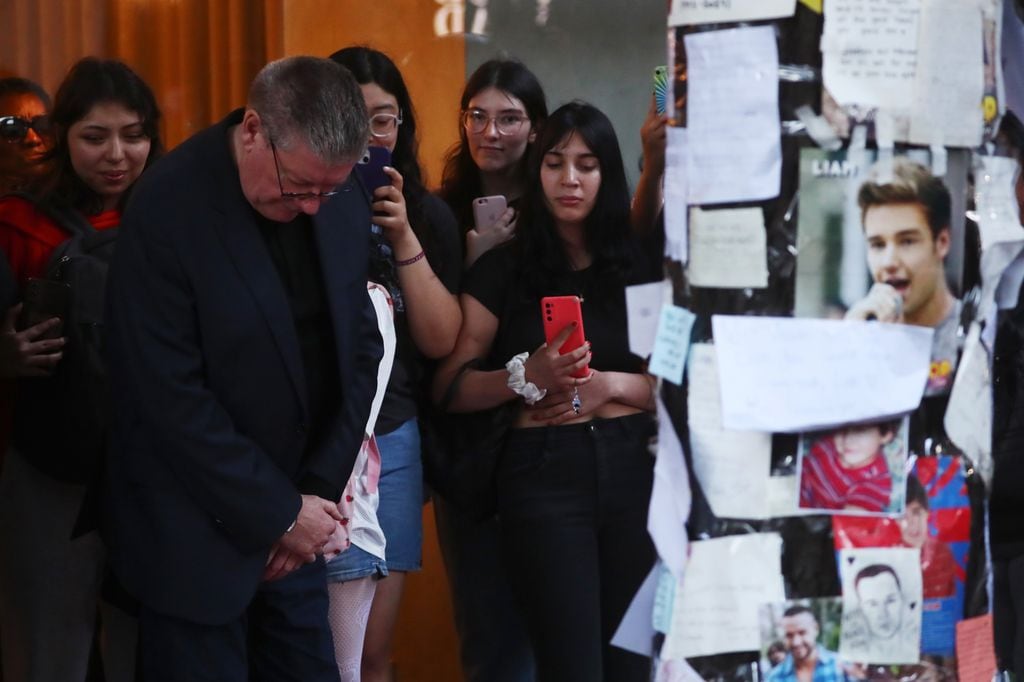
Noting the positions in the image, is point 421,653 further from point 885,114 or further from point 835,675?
point 885,114

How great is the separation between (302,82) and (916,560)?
53.5 inches

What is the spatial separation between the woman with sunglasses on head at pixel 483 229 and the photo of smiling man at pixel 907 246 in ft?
4.45

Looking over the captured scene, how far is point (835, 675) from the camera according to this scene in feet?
7.61

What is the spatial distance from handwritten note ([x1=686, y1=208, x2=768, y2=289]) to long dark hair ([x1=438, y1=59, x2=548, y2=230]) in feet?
4.64

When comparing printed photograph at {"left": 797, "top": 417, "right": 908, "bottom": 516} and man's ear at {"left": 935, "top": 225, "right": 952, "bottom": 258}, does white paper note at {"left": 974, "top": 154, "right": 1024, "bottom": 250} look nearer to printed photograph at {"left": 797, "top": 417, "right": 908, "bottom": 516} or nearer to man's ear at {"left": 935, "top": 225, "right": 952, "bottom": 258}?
man's ear at {"left": 935, "top": 225, "right": 952, "bottom": 258}

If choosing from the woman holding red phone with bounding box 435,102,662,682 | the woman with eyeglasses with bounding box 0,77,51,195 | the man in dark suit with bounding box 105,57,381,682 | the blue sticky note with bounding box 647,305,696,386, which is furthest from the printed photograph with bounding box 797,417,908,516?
the woman with eyeglasses with bounding box 0,77,51,195

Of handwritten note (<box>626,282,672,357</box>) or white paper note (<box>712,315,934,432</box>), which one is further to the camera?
handwritten note (<box>626,282,672,357</box>)

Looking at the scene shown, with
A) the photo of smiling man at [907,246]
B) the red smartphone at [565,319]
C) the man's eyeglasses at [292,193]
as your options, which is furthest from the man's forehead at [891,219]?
the man's eyeglasses at [292,193]

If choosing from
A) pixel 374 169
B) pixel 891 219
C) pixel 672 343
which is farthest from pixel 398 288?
pixel 891 219

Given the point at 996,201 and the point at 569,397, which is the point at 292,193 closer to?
the point at 569,397

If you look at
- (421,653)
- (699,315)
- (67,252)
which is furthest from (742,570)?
(421,653)

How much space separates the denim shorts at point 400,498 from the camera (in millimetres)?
3197

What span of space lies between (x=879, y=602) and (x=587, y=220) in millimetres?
1304

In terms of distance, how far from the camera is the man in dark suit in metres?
2.56
